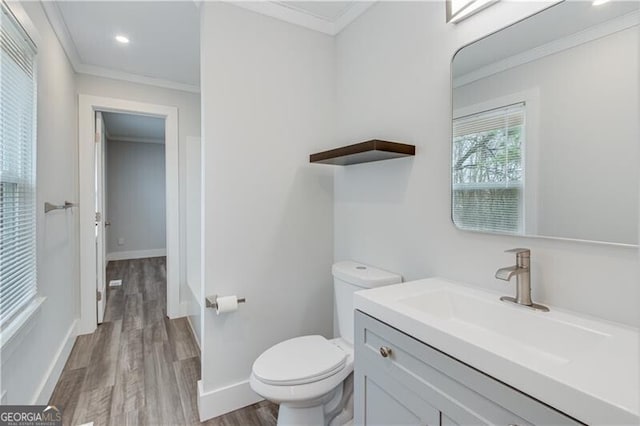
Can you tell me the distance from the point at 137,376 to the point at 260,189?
1592mm

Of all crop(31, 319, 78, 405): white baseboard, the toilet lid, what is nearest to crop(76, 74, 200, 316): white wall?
crop(31, 319, 78, 405): white baseboard

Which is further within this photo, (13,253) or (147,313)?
(147,313)

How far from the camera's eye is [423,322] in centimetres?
92

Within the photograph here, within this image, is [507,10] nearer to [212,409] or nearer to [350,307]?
[350,307]

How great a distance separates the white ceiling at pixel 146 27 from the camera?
1926 millimetres

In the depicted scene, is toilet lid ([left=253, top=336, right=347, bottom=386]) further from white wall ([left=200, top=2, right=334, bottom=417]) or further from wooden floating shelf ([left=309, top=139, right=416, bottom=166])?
wooden floating shelf ([left=309, top=139, right=416, bottom=166])

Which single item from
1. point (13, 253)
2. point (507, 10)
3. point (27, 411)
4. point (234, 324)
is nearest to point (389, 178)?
point (507, 10)

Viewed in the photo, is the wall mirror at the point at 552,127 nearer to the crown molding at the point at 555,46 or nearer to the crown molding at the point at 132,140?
the crown molding at the point at 555,46

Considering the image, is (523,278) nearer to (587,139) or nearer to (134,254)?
(587,139)

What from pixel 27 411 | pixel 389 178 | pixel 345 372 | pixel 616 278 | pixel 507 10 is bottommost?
pixel 27 411

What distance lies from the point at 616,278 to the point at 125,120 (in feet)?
18.2

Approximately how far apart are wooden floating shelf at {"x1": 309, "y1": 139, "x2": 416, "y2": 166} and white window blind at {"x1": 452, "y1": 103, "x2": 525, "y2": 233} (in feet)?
0.83

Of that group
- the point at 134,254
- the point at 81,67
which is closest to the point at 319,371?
the point at 81,67

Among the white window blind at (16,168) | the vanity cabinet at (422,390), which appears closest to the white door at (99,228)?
the white window blind at (16,168)
